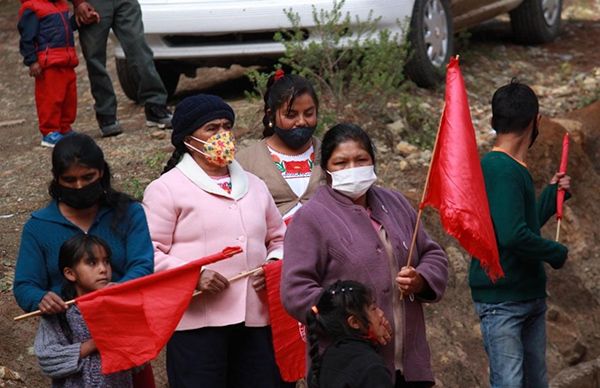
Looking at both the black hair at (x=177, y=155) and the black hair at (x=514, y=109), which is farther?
the black hair at (x=514, y=109)

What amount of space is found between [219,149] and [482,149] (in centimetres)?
448

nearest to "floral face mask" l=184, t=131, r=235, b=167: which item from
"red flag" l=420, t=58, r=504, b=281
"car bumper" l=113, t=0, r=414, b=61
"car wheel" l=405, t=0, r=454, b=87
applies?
"red flag" l=420, t=58, r=504, b=281

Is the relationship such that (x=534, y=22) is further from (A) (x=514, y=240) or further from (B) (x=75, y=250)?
(B) (x=75, y=250)

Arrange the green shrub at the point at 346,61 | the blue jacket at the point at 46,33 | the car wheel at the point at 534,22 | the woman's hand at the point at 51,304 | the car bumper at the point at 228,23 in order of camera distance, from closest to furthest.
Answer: the woman's hand at the point at 51,304 → the blue jacket at the point at 46,33 → the green shrub at the point at 346,61 → the car bumper at the point at 228,23 → the car wheel at the point at 534,22

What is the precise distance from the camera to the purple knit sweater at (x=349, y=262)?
4.88 m

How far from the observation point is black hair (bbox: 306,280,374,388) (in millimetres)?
4523

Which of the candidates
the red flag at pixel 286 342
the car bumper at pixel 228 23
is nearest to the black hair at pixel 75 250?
the red flag at pixel 286 342

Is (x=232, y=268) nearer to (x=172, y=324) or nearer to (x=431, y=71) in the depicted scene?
(x=172, y=324)

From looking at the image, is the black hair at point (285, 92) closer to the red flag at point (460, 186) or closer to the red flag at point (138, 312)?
the red flag at point (460, 186)

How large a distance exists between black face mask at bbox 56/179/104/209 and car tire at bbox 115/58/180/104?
528 cm

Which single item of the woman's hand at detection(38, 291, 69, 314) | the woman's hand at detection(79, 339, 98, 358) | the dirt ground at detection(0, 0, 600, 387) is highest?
the woman's hand at detection(38, 291, 69, 314)

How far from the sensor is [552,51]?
12898 millimetres

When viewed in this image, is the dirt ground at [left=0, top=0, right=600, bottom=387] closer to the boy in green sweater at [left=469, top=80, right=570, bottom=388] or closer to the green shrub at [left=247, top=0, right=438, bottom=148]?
the green shrub at [left=247, top=0, right=438, bottom=148]

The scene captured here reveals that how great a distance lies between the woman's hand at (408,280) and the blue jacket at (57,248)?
39.0 inches
